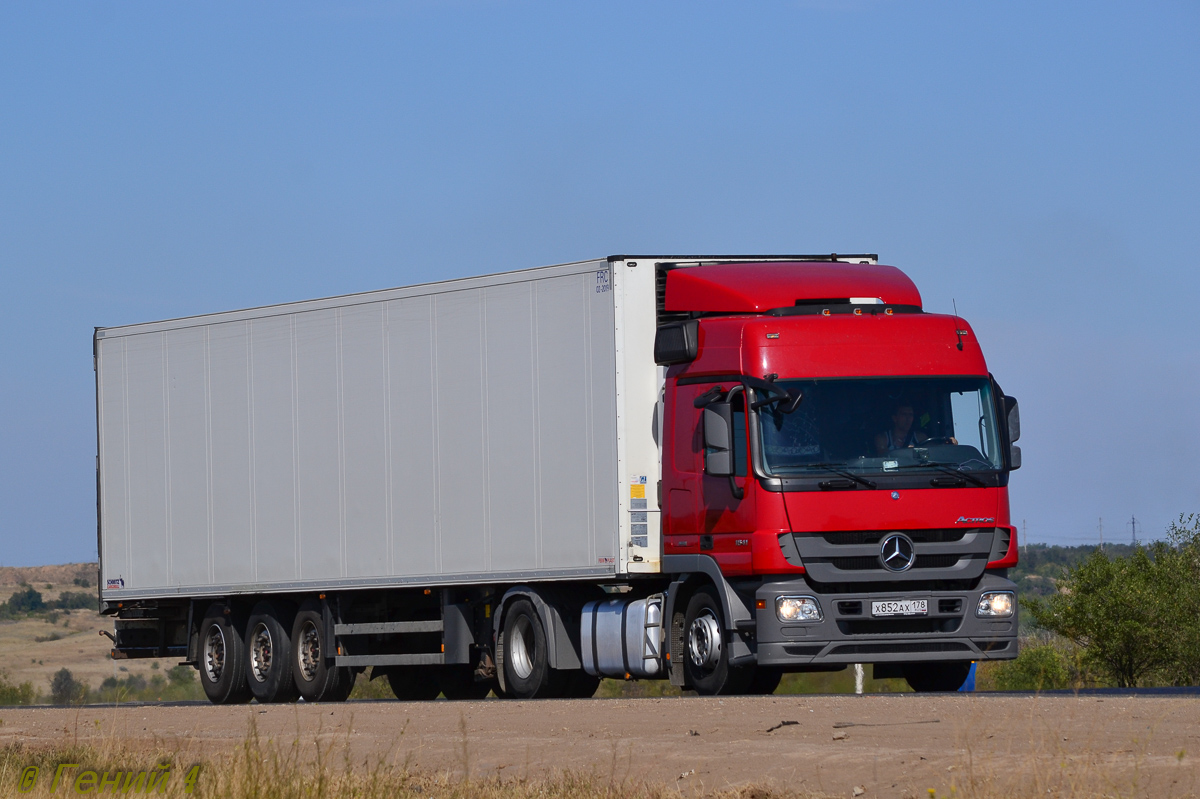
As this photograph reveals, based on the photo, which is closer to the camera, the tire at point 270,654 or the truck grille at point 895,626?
the truck grille at point 895,626

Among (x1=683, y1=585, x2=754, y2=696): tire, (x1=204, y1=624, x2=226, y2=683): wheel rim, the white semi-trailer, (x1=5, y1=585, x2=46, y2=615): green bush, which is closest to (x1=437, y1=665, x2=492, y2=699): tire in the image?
the white semi-trailer

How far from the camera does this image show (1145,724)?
12.2 m

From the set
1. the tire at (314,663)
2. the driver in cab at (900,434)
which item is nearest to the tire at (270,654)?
the tire at (314,663)

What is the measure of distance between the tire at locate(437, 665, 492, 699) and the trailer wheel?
1972mm

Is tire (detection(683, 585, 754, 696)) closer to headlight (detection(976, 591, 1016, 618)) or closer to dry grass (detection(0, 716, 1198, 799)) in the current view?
headlight (detection(976, 591, 1016, 618))

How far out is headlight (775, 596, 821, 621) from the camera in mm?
15914

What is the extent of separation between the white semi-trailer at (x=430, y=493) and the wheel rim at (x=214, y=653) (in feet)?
0.11

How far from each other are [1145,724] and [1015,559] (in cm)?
426

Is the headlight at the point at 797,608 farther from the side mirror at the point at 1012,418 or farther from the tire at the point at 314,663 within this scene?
the tire at the point at 314,663

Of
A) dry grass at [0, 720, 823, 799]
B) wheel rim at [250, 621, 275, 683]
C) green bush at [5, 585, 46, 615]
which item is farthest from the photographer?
green bush at [5, 585, 46, 615]

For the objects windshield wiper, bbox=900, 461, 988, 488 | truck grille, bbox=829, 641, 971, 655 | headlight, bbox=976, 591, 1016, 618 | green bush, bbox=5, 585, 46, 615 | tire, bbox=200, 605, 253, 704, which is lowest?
green bush, bbox=5, 585, 46, 615

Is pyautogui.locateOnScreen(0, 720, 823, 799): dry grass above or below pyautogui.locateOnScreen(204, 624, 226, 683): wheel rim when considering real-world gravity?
above

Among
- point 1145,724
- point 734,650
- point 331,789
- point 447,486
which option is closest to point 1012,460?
point 734,650

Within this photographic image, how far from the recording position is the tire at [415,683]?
75.7 ft
